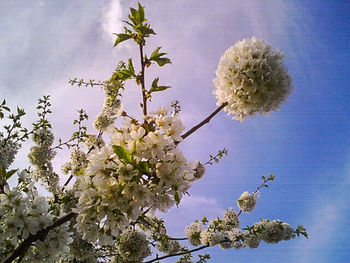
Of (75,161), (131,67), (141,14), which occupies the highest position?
(75,161)

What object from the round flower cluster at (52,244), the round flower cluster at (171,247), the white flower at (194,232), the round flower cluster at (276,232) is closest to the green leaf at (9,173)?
the round flower cluster at (52,244)

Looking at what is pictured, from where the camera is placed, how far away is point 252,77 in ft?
10.2

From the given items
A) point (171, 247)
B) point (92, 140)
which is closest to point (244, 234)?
point (171, 247)

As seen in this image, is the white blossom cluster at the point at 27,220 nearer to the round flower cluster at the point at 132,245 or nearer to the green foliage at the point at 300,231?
the round flower cluster at the point at 132,245

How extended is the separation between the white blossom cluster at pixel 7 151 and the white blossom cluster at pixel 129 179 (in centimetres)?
392

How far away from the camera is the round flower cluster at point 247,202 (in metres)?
10.2

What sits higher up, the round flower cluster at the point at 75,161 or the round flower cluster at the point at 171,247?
the round flower cluster at the point at 75,161

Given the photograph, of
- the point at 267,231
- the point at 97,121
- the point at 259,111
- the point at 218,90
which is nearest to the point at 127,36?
the point at 218,90

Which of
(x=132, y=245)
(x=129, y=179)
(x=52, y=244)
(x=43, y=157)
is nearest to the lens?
(x=129, y=179)

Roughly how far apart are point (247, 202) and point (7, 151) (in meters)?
7.69

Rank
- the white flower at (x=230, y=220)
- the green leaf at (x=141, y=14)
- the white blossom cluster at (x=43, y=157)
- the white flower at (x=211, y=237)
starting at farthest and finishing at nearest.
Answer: the white flower at (x=230, y=220) < the white flower at (x=211, y=237) < the white blossom cluster at (x=43, y=157) < the green leaf at (x=141, y=14)

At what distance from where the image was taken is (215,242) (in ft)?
27.5

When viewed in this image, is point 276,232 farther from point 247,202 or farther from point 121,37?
point 121,37

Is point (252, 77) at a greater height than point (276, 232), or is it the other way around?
point (276, 232)
